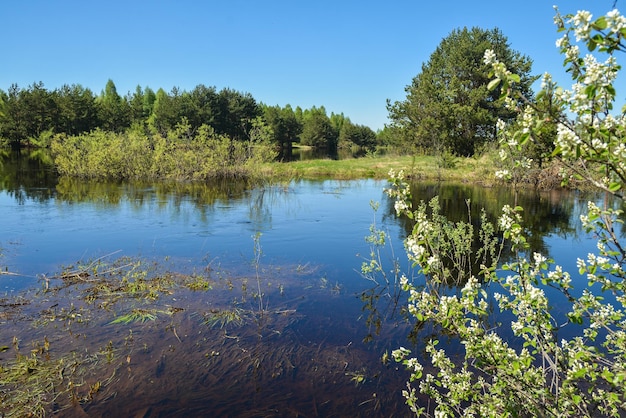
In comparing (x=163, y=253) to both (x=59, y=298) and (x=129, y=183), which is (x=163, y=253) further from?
(x=129, y=183)

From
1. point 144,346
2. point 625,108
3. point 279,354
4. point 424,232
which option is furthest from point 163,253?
point 625,108

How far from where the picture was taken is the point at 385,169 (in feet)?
144

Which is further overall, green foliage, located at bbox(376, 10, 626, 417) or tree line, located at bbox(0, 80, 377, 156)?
tree line, located at bbox(0, 80, 377, 156)

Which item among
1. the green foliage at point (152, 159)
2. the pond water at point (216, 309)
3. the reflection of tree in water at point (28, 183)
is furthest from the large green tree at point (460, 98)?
the reflection of tree in water at point (28, 183)

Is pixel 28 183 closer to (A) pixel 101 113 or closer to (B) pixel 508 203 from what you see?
(B) pixel 508 203

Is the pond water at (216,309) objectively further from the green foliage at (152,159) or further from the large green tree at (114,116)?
the large green tree at (114,116)

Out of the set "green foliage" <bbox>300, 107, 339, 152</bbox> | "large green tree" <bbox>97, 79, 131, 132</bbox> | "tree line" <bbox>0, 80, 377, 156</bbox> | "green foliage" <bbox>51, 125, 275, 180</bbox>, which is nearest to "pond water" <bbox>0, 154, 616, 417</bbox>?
"green foliage" <bbox>51, 125, 275, 180</bbox>

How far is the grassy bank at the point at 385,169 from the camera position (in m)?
38.7

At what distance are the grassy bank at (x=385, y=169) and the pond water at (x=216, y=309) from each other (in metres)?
18.0

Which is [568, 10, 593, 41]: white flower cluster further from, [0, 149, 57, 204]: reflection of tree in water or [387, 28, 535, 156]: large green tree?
[387, 28, 535, 156]: large green tree

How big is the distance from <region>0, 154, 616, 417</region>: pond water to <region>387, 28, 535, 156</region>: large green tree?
29.7m

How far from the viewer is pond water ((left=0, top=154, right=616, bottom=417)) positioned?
6445 millimetres

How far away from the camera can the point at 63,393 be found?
6.10 m

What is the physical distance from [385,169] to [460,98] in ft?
48.3
